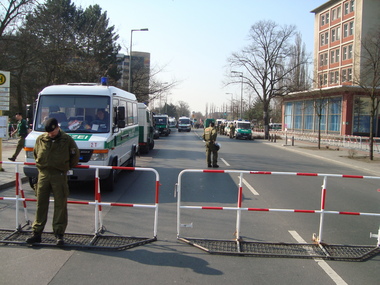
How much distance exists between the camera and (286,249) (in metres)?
5.30

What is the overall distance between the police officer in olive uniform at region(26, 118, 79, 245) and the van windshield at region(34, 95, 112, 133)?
13.5 ft

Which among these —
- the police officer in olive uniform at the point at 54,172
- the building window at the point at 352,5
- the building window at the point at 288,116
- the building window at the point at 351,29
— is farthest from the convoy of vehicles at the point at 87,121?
the building window at the point at 352,5

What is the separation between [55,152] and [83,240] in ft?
4.70

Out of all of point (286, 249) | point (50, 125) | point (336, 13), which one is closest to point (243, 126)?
point (336, 13)

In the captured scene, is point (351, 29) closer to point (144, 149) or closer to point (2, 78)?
point (144, 149)

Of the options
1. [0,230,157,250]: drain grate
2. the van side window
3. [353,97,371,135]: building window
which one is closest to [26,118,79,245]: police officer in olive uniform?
[0,230,157,250]: drain grate

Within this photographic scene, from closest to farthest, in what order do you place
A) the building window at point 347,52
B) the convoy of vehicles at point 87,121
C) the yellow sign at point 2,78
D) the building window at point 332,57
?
1. the convoy of vehicles at point 87,121
2. the yellow sign at point 2,78
3. the building window at point 347,52
4. the building window at point 332,57

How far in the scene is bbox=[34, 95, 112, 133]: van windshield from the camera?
365 inches

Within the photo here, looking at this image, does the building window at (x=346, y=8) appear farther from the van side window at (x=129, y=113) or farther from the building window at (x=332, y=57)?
the van side window at (x=129, y=113)

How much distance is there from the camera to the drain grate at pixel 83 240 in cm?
519

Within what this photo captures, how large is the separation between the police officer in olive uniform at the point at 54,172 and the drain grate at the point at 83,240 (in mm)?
222

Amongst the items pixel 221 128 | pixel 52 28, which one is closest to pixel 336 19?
pixel 221 128

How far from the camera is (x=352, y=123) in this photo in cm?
3794

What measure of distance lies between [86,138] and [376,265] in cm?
666
